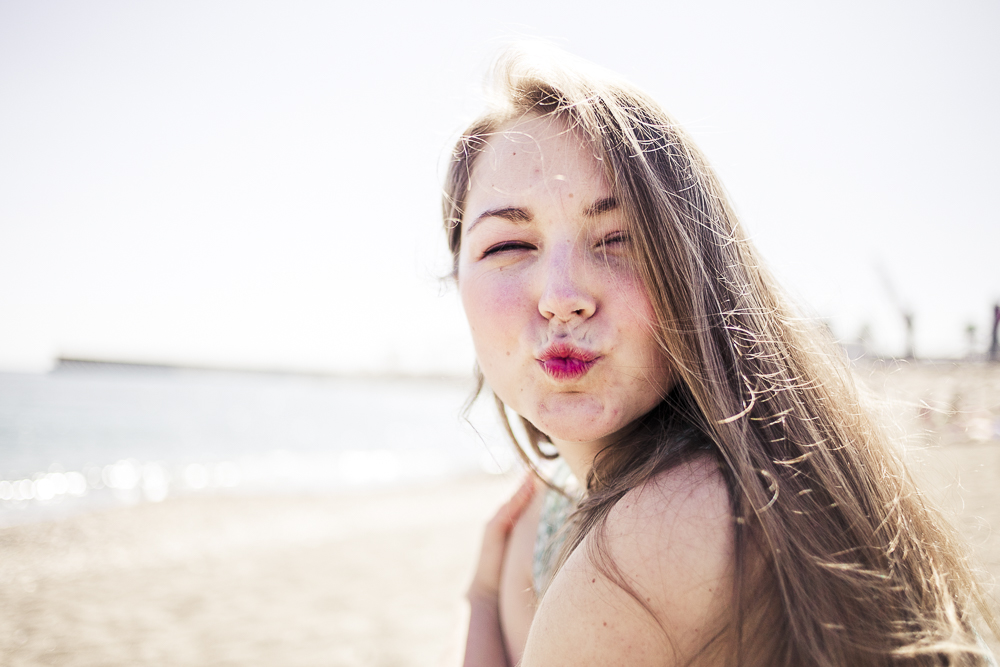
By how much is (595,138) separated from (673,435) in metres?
0.67

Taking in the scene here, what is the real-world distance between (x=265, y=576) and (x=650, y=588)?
257 inches

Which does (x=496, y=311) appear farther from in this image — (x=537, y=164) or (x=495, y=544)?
(x=495, y=544)

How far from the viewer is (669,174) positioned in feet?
3.71

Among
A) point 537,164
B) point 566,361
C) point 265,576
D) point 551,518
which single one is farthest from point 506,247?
point 265,576

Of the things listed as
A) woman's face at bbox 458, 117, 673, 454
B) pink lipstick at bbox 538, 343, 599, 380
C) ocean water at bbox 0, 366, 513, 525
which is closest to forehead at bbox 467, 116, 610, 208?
woman's face at bbox 458, 117, 673, 454

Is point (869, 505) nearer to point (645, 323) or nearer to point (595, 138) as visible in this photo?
point (645, 323)

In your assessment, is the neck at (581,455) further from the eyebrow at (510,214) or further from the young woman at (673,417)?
the eyebrow at (510,214)

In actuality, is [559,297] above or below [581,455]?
above

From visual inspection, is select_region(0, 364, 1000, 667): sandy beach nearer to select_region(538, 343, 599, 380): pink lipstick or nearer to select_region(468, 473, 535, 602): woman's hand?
select_region(468, 473, 535, 602): woman's hand

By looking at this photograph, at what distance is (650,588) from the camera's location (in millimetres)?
819

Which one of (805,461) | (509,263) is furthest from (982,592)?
(509,263)

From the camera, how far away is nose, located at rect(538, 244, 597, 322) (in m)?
1.04

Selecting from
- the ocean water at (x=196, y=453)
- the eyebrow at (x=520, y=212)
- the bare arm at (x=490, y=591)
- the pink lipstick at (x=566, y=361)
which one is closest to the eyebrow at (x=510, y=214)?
the eyebrow at (x=520, y=212)

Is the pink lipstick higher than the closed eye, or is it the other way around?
the closed eye
